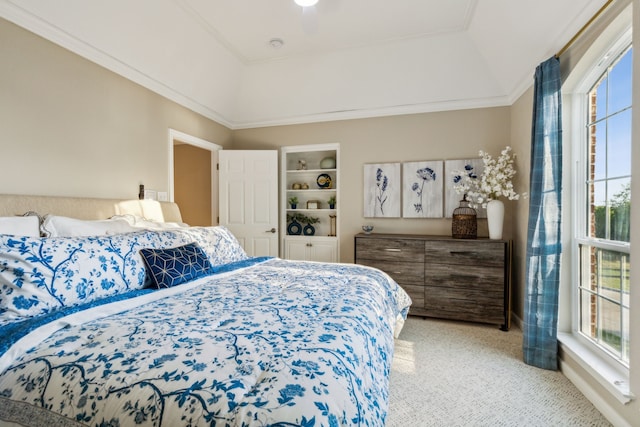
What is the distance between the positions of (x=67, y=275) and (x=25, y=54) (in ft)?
5.63

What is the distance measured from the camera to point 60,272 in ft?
4.57

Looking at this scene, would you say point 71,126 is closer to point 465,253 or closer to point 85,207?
point 85,207

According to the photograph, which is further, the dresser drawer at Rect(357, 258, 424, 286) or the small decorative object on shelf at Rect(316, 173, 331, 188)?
the small decorative object on shelf at Rect(316, 173, 331, 188)

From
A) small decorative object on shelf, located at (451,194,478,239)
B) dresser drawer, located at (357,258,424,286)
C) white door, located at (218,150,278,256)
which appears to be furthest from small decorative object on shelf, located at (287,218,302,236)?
small decorative object on shelf, located at (451,194,478,239)

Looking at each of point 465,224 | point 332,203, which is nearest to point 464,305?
point 465,224

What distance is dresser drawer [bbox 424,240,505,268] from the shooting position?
10.3 ft

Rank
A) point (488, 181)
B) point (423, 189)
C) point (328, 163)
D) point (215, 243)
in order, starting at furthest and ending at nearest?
point (328, 163), point (423, 189), point (488, 181), point (215, 243)

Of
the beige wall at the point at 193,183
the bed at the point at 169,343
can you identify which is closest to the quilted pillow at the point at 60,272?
the bed at the point at 169,343

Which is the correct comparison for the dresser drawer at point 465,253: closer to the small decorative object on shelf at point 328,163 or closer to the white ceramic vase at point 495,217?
the white ceramic vase at point 495,217

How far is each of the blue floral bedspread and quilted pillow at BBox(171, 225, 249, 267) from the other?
34.7 inches

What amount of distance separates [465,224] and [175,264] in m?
Answer: 2.96

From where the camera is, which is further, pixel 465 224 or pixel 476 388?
pixel 465 224

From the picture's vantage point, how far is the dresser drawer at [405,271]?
3398 millimetres

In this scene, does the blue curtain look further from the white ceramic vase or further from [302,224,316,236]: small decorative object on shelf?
[302,224,316,236]: small decorative object on shelf
